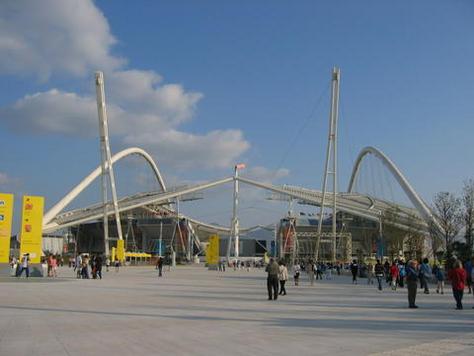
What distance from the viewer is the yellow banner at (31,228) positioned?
37.9 m

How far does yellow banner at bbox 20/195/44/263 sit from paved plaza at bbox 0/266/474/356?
19.0m

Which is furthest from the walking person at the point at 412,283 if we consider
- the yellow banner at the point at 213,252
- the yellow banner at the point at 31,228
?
the yellow banner at the point at 213,252

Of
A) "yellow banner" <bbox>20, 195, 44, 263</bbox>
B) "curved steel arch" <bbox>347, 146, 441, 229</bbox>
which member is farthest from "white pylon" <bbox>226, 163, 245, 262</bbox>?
"yellow banner" <bbox>20, 195, 44, 263</bbox>

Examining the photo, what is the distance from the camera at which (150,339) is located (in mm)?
11023

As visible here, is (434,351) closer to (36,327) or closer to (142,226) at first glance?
(36,327)

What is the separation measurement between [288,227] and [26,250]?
86.4 meters

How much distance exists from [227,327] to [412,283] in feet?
26.1

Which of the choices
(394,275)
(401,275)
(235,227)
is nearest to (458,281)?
(394,275)

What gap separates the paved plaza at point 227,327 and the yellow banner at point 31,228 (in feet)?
62.3

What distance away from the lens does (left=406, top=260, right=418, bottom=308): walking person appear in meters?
18.1

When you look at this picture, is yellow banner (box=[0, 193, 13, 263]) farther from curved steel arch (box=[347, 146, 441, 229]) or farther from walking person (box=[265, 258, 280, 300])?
curved steel arch (box=[347, 146, 441, 229])

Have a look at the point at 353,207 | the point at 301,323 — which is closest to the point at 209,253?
the point at 353,207

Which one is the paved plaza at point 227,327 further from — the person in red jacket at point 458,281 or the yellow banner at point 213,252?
the yellow banner at point 213,252

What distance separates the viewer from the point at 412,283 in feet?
60.1
